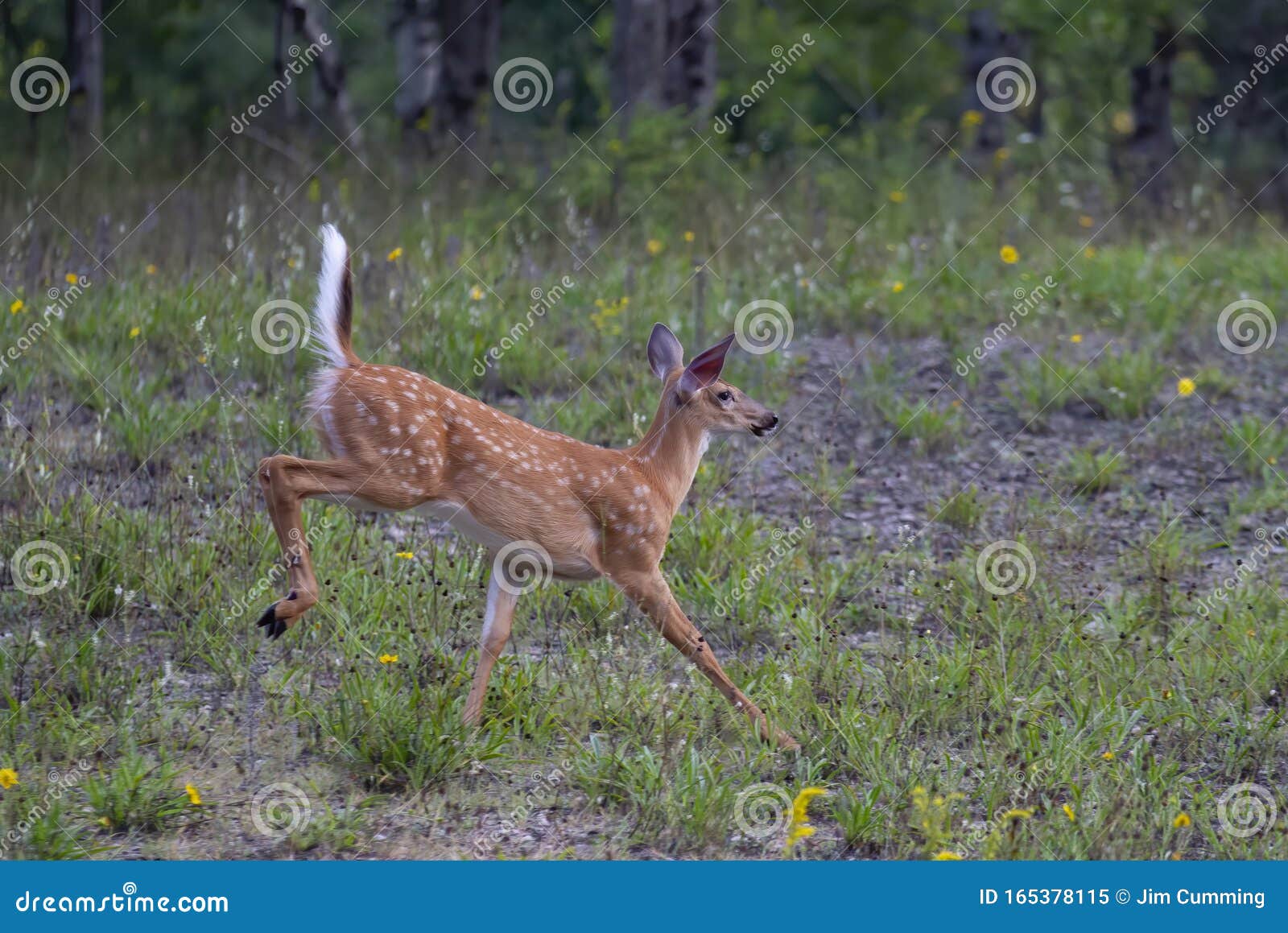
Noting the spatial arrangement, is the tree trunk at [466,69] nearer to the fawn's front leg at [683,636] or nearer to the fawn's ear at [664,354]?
the fawn's ear at [664,354]

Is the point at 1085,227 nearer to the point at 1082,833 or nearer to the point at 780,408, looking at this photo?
the point at 780,408

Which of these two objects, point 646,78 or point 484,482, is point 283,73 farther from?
point 484,482

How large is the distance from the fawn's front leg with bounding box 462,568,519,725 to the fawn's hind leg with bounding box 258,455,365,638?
0.69 m

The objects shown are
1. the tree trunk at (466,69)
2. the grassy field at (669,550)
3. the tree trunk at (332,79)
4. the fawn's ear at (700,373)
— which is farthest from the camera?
the tree trunk at (466,69)

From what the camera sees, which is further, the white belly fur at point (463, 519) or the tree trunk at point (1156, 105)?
the tree trunk at point (1156, 105)

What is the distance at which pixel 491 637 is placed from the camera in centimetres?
536

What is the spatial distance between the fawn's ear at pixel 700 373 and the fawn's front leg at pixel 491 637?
973 mm

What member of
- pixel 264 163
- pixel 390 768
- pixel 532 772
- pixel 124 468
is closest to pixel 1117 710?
pixel 532 772

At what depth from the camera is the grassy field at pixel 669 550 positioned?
4.85 meters

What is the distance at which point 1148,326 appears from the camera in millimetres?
9938

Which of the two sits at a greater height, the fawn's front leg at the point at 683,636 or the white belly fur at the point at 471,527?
the white belly fur at the point at 471,527

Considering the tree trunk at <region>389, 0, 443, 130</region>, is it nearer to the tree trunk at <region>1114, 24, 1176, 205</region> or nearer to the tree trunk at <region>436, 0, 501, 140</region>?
the tree trunk at <region>436, 0, 501, 140</region>

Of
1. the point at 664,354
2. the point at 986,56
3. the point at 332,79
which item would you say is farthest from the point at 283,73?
the point at 664,354

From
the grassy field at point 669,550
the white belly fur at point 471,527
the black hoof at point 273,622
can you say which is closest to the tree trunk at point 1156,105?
the grassy field at point 669,550
